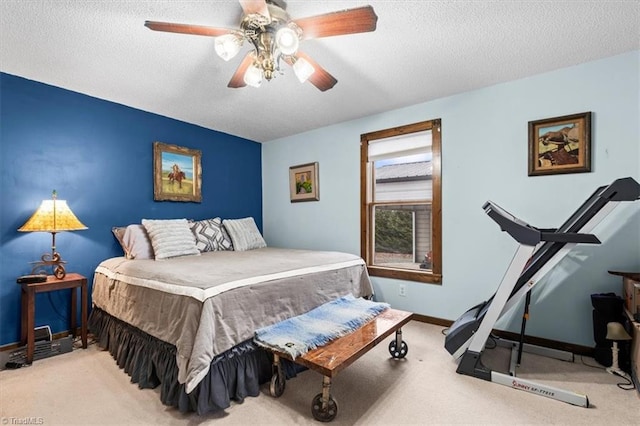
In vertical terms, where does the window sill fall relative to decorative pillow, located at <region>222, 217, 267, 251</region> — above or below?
below

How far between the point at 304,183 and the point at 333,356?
286 centimetres

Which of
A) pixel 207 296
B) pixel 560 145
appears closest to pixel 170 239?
pixel 207 296

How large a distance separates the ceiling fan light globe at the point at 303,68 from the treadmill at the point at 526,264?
150 centimetres

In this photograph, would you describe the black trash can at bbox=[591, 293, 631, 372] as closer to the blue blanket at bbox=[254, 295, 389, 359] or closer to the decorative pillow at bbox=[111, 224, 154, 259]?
the blue blanket at bbox=[254, 295, 389, 359]

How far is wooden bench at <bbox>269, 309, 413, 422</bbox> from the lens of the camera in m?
1.61

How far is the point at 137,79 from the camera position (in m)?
2.62

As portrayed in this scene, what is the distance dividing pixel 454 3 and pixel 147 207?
343 cm

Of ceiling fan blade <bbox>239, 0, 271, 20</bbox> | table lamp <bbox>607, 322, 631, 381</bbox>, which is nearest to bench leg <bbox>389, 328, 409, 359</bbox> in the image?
table lamp <bbox>607, 322, 631, 381</bbox>

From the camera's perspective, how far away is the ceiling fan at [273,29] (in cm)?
152

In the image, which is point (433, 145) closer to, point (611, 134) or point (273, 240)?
point (611, 134)

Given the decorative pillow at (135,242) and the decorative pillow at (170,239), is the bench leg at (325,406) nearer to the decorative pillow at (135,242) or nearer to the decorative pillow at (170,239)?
the decorative pillow at (170,239)

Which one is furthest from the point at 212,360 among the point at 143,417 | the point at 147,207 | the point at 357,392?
the point at 147,207

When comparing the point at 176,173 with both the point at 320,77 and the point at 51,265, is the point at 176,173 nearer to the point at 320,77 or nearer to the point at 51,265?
the point at 51,265

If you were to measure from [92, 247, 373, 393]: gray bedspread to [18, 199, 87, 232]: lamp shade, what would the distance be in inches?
19.4
